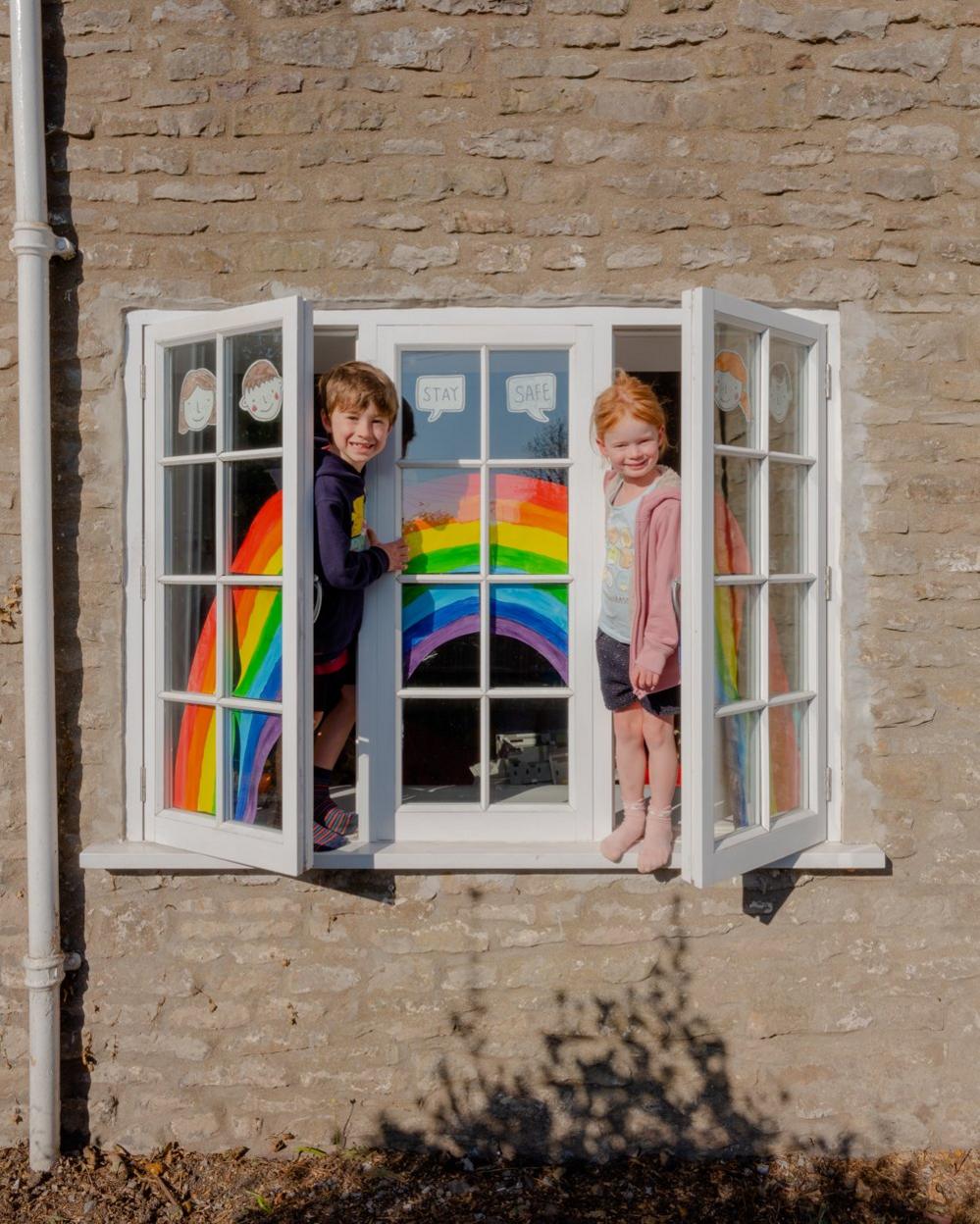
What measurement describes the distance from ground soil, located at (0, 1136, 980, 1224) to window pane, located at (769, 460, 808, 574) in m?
2.12

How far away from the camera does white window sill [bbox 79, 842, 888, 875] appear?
3.37 metres

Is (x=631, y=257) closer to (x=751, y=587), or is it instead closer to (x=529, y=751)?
(x=751, y=587)

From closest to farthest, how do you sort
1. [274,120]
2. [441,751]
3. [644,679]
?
1. [644,679]
2. [274,120]
3. [441,751]

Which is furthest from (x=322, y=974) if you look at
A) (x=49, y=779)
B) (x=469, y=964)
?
A: (x=49, y=779)

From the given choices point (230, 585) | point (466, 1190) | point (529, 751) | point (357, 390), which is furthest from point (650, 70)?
point (466, 1190)

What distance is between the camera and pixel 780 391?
3412 millimetres

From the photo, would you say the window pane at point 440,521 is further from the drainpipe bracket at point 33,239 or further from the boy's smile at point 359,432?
the drainpipe bracket at point 33,239

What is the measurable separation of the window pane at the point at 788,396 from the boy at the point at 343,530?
4.35ft

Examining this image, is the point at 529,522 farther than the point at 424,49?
Yes

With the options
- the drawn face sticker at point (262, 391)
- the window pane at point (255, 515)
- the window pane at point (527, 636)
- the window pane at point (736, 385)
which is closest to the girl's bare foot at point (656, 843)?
the window pane at point (527, 636)

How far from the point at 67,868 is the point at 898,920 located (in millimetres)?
3006

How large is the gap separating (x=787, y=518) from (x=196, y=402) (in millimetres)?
2137

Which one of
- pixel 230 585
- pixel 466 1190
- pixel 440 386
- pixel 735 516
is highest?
pixel 440 386

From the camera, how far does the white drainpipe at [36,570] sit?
3.32 m
